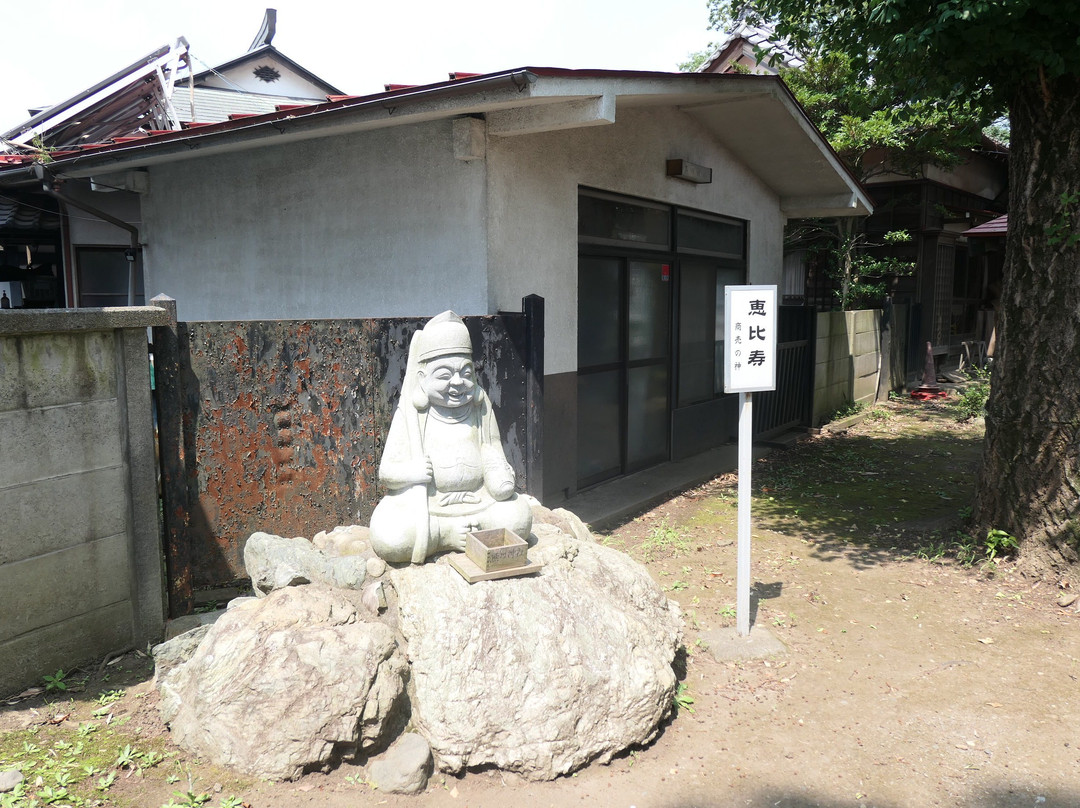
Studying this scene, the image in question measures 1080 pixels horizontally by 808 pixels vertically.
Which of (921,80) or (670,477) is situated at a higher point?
(921,80)

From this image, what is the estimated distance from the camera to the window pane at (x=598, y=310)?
7.35 metres

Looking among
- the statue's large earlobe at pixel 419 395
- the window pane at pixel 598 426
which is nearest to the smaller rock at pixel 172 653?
the statue's large earlobe at pixel 419 395

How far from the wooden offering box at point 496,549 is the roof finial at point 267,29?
631 inches

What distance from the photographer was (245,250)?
7.51 metres

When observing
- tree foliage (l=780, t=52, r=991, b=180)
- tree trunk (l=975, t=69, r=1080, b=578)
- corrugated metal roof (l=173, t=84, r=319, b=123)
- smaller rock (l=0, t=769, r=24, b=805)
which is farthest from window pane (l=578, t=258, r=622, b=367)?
corrugated metal roof (l=173, t=84, r=319, b=123)

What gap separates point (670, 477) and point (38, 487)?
236 inches

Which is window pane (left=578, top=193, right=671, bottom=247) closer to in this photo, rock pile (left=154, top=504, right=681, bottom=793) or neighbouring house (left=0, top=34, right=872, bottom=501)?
neighbouring house (left=0, top=34, right=872, bottom=501)

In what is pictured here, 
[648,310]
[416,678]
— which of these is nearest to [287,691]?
[416,678]

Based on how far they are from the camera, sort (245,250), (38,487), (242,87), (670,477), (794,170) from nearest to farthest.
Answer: (38,487) < (245,250) < (670,477) < (794,170) < (242,87)

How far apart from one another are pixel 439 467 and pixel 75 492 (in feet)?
6.14

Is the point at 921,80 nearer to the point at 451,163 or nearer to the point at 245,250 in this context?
the point at 451,163

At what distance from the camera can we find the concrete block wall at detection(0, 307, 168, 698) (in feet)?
12.3

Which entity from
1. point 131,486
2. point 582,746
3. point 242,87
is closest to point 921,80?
point 582,746

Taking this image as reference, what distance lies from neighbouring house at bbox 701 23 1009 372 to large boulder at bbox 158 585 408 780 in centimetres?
1393
